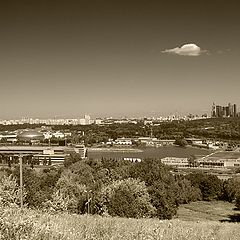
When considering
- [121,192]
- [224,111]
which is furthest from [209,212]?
[224,111]

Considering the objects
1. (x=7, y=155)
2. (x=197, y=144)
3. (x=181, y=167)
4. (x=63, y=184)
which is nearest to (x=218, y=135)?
(x=197, y=144)

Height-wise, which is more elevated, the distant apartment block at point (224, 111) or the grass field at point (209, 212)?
the distant apartment block at point (224, 111)

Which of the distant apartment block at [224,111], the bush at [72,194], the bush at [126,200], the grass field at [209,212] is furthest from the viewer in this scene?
the distant apartment block at [224,111]

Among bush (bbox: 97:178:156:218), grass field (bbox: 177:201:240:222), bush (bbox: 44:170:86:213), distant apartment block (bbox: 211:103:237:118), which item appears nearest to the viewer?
bush (bbox: 97:178:156:218)

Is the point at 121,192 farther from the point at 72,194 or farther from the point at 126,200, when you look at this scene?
the point at 72,194

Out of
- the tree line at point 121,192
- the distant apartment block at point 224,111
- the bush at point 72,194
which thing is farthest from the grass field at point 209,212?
the distant apartment block at point 224,111

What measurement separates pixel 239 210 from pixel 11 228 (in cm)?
1673

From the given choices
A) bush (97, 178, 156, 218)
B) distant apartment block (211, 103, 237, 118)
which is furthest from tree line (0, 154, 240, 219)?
distant apartment block (211, 103, 237, 118)

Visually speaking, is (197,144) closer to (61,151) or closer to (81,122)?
(61,151)

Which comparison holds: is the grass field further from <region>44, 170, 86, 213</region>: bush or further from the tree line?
<region>44, 170, 86, 213</region>: bush

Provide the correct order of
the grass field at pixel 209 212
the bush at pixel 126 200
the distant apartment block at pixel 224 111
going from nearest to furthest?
the bush at pixel 126 200 → the grass field at pixel 209 212 → the distant apartment block at pixel 224 111

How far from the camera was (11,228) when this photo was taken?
208cm

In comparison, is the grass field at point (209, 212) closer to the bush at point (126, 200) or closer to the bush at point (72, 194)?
the bush at point (126, 200)

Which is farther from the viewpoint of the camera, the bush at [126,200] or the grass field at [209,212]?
the grass field at [209,212]
